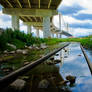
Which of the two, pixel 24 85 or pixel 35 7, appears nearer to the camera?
pixel 24 85

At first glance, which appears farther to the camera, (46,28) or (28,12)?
(46,28)

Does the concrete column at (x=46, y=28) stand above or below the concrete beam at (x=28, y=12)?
below

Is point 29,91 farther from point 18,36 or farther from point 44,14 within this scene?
point 44,14

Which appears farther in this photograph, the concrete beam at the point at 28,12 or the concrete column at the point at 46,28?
the concrete column at the point at 46,28

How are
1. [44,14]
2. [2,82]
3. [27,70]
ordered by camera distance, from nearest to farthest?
[2,82], [27,70], [44,14]

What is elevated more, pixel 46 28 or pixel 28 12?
pixel 28 12

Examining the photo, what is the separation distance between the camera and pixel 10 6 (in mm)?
25578

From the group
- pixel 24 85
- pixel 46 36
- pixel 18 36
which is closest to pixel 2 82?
pixel 24 85

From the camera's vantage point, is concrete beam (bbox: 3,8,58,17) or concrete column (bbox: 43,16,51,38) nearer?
concrete beam (bbox: 3,8,58,17)

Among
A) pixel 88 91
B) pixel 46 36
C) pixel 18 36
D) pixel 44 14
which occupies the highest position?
pixel 44 14

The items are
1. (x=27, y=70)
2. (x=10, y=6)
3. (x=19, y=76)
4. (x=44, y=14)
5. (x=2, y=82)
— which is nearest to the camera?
(x=2, y=82)

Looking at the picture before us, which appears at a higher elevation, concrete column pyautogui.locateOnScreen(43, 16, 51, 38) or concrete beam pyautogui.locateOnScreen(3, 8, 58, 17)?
concrete beam pyautogui.locateOnScreen(3, 8, 58, 17)

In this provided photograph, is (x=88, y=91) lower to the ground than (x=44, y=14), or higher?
lower

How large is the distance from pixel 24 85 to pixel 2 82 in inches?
13.6
